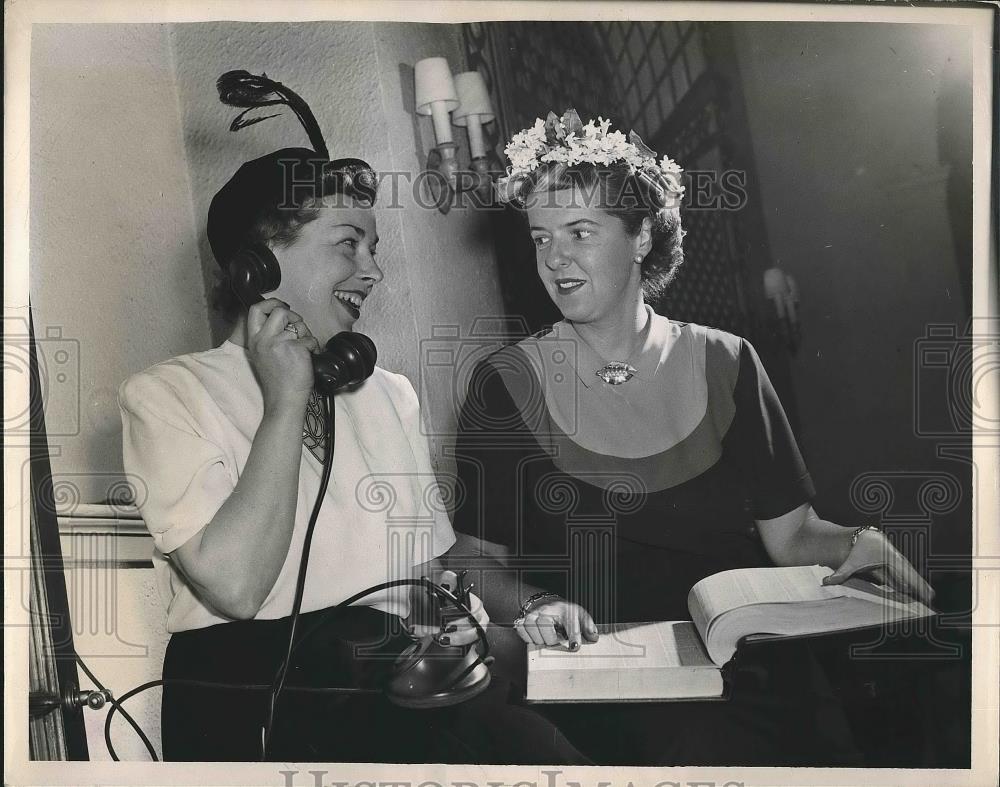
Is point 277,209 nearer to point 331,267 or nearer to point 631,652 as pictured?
point 331,267

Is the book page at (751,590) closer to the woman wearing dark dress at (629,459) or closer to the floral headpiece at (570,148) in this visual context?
the woman wearing dark dress at (629,459)

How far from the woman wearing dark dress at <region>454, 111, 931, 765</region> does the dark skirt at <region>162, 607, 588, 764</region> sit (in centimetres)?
9

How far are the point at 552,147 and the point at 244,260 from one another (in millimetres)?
501

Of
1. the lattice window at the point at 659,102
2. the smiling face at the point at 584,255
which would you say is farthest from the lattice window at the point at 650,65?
the smiling face at the point at 584,255

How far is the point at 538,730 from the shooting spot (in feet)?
4.63

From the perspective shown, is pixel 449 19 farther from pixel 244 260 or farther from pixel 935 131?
pixel 935 131

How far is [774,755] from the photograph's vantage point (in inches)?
56.1

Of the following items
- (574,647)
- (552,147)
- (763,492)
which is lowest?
(574,647)

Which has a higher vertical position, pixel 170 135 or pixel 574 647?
pixel 170 135

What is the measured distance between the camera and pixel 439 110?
143 cm

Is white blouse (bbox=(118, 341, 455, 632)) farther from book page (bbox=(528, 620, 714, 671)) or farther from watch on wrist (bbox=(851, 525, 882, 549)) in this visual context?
watch on wrist (bbox=(851, 525, 882, 549))

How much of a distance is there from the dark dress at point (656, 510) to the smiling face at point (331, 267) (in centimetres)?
23

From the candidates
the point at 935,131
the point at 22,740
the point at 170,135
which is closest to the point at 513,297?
the point at 170,135

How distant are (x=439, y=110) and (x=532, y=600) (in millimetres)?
770
